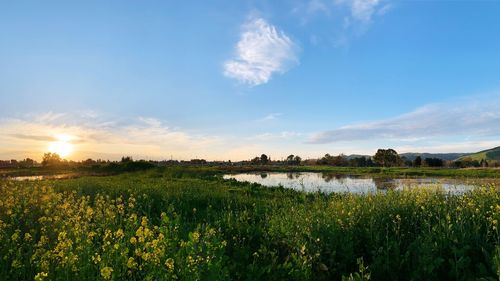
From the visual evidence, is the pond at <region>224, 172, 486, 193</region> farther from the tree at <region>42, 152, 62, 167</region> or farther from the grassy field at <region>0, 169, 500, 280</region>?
the tree at <region>42, 152, 62, 167</region>

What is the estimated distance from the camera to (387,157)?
8575 cm

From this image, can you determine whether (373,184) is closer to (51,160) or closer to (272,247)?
(272,247)

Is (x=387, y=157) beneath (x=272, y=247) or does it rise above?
above

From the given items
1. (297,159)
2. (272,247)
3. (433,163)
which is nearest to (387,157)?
(433,163)

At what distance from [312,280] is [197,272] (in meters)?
2.61

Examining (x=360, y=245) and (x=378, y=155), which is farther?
(x=378, y=155)

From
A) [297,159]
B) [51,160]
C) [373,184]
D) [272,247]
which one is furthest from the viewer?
[297,159]

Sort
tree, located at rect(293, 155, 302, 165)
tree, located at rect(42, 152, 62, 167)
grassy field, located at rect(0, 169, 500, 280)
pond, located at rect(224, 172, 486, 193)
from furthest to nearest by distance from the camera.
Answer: tree, located at rect(293, 155, 302, 165), tree, located at rect(42, 152, 62, 167), pond, located at rect(224, 172, 486, 193), grassy field, located at rect(0, 169, 500, 280)

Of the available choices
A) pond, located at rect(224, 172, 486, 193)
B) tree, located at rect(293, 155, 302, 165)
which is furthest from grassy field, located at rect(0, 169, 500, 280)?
tree, located at rect(293, 155, 302, 165)

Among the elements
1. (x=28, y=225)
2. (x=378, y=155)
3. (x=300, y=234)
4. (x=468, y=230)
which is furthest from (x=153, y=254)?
(x=378, y=155)

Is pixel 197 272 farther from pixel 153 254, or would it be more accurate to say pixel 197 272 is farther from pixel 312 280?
pixel 312 280

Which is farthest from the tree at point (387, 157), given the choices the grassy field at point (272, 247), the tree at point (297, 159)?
the grassy field at point (272, 247)

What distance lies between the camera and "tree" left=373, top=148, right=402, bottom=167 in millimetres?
84938

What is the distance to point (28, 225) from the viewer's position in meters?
6.76
